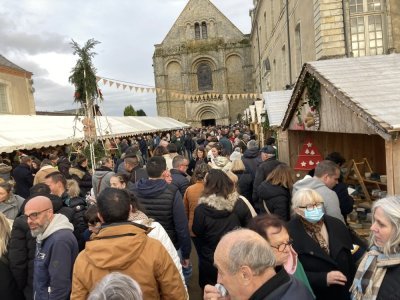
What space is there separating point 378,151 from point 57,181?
5985 millimetres

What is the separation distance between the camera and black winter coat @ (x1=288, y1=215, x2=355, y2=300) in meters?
3.04

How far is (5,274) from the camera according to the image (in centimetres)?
331

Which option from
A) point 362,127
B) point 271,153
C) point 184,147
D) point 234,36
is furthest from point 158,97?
point 362,127

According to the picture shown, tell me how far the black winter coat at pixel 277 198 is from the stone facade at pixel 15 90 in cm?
2276

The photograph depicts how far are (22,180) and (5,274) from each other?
17.2 feet

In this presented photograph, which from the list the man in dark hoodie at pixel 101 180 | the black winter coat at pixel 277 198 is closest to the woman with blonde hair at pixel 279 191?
the black winter coat at pixel 277 198

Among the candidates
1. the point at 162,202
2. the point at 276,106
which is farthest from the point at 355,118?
the point at 276,106

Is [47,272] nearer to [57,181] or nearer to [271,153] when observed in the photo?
[57,181]

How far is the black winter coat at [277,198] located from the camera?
15.0 ft

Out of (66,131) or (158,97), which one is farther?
(158,97)

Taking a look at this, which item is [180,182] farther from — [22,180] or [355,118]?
[22,180]

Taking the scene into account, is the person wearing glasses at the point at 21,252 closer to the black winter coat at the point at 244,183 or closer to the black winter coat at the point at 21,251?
the black winter coat at the point at 21,251

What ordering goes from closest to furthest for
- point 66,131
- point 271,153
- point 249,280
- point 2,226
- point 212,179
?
point 249,280 < point 2,226 < point 212,179 < point 271,153 < point 66,131

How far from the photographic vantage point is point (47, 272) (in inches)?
Answer: 121
